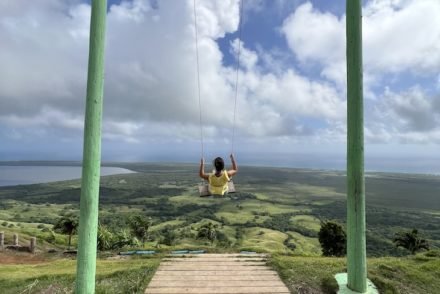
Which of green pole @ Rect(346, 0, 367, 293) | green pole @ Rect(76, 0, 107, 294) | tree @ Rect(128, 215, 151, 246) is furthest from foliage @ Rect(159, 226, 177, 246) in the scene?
green pole @ Rect(346, 0, 367, 293)

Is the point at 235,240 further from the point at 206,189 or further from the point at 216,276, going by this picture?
the point at 216,276

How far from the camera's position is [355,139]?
15.4ft

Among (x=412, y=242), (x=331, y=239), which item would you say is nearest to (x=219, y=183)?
(x=331, y=239)

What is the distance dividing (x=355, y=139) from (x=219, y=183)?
4.87 meters

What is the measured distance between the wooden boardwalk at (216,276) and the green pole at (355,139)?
123 inches

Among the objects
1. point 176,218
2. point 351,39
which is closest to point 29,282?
point 351,39

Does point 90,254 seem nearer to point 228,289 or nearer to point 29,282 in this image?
point 228,289

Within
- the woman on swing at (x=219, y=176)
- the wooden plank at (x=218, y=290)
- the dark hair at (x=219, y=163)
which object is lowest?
the wooden plank at (x=218, y=290)

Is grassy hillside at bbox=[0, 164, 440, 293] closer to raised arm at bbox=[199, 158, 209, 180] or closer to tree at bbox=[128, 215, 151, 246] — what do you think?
raised arm at bbox=[199, 158, 209, 180]

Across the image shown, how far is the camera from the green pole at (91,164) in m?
4.48

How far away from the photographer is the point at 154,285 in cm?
768

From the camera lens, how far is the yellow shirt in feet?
29.6

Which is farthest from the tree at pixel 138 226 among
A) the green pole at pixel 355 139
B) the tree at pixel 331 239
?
the green pole at pixel 355 139

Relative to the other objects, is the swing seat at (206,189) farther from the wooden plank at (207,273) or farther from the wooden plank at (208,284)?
the wooden plank at (208,284)
